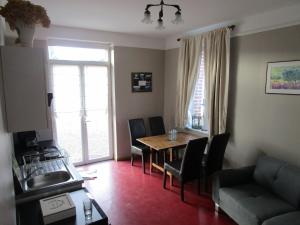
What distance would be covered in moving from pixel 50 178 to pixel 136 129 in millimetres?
2511

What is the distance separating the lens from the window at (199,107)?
4.17m

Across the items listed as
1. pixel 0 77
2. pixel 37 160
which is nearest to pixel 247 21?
pixel 0 77

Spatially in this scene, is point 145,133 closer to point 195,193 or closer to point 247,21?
point 195,193

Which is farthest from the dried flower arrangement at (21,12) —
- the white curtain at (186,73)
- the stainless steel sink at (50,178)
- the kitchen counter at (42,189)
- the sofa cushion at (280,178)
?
the white curtain at (186,73)

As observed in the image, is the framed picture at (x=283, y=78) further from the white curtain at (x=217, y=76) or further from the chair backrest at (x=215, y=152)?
the chair backrest at (x=215, y=152)

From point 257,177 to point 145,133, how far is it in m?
2.44

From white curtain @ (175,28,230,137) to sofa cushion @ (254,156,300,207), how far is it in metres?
0.90

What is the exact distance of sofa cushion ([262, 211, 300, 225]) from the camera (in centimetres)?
207

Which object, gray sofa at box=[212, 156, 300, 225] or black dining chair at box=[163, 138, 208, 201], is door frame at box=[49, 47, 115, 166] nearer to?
black dining chair at box=[163, 138, 208, 201]

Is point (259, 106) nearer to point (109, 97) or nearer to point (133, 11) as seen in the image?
point (133, 11)

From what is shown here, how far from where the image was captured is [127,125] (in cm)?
479

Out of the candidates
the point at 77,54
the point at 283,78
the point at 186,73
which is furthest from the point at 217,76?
the point at 77,54

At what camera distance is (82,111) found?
4363 mm

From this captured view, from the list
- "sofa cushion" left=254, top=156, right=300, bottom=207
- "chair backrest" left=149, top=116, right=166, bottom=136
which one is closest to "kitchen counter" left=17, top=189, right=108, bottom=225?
"sofa cushion" left=254, top=156, right=300, bottom=207
